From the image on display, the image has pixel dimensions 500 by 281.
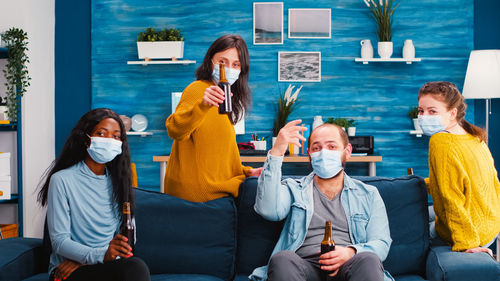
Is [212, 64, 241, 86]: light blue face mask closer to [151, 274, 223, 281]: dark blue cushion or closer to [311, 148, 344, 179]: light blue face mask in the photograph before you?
[311, 148, 344, 179]: light blue face mask

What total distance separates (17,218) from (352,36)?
360 cm

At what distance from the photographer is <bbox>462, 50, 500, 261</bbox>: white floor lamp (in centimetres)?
437

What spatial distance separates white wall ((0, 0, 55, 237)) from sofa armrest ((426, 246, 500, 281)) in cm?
346

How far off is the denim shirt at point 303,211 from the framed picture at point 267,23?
302 centimetres

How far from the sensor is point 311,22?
16.5 ft

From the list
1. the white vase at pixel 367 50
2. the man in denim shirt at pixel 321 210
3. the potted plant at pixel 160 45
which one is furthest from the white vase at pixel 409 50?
the man in denim shirt at pixel 321 210

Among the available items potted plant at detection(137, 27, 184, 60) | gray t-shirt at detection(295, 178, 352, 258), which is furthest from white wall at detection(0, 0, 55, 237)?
gray t-shirt at detection(295, 178, 352, 258)

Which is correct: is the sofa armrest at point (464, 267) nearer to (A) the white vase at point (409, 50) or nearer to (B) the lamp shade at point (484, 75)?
(B) the lamp shade at point (484, 75)

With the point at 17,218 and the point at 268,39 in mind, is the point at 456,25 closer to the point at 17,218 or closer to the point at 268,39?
the point at 268,39

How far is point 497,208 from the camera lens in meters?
2.37

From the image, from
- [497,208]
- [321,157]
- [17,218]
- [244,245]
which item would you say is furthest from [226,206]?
[17,218]

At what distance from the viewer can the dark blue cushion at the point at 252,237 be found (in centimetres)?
236

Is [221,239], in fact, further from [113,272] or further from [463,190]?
[463,190]

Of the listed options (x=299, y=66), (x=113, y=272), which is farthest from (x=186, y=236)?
(x=299, y=66)
